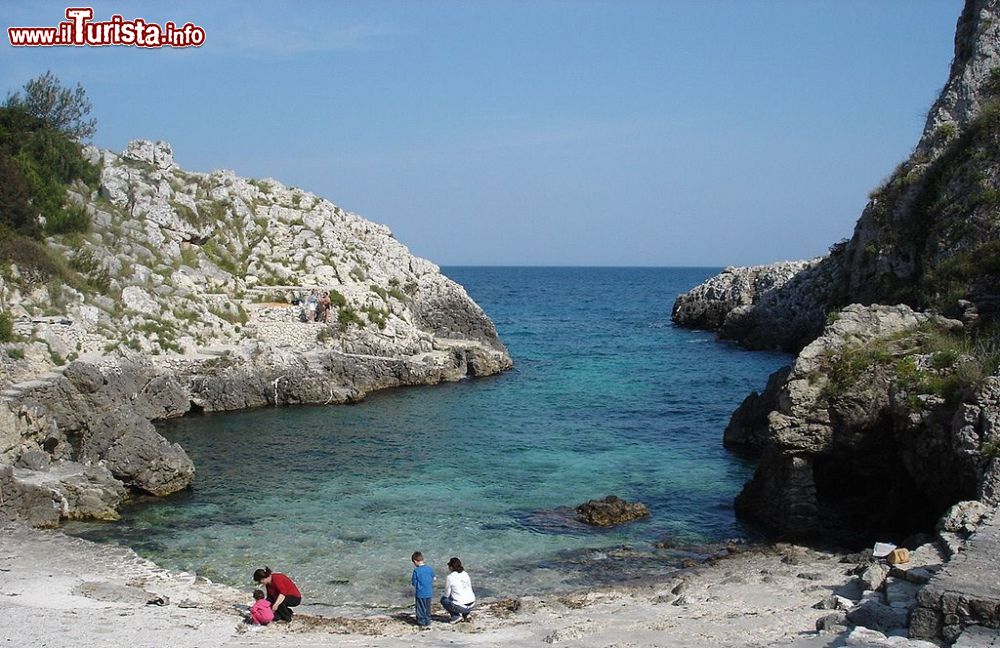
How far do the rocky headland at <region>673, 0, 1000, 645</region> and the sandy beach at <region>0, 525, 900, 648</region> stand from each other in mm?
2562

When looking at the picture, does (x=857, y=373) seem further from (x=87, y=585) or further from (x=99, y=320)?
(x=99, y=320)

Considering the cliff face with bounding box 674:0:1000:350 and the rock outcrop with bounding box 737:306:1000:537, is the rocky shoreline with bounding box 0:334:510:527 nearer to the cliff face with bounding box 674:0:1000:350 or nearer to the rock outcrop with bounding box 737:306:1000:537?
the rock outcrop with bounding box 737:306:1000:537

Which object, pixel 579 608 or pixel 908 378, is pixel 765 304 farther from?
pixel 579 608

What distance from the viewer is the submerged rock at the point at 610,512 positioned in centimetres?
2403

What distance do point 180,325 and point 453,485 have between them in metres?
20.4

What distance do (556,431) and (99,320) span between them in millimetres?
20658

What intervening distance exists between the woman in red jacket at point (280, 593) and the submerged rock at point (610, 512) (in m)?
9.52

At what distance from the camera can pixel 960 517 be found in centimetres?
1677

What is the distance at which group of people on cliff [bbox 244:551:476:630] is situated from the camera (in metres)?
16.3

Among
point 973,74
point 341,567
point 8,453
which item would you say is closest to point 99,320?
point 8,453

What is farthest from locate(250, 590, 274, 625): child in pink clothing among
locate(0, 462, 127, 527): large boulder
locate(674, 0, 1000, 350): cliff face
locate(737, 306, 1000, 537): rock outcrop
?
locate(674, 0, 1000, 350): cliff face

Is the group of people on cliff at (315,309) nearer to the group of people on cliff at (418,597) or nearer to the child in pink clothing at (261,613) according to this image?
the group of people on cliff at (418,597)

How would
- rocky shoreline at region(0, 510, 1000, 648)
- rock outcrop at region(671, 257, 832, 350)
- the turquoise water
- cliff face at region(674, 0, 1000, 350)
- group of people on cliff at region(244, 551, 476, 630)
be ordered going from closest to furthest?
rocky shoreline at region(0, 510, 1000, 648)
group of people on cliff at region(244, 551, 476, 630)
the turquoise water
cliff face at region(674, 0, 1000, 350)
rock outcrop at region(671, 257, 832, 350)

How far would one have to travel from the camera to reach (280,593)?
16750 millimetres
